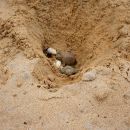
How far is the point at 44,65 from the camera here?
8.32ft

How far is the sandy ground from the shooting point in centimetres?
221

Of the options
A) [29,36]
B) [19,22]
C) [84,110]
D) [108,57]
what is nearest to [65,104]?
[84,110]

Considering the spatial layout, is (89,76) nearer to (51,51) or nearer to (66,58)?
(66,58)

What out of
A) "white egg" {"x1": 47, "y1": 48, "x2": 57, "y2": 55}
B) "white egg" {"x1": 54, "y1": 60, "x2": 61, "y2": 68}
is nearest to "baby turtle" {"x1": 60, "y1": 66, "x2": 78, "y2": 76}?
"white egg" {"x1": 54, "y1": 60, "x2": 61, "y2": 68}

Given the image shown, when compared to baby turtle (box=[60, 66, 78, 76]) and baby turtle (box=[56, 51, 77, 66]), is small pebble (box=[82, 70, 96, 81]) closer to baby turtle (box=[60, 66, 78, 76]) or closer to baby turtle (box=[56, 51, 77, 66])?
baby turtle (box=[60, 66, 78, 76])

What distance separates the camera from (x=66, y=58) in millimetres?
2721

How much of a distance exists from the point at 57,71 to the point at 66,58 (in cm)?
15

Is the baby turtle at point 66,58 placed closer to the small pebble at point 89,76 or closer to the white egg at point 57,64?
the white egg at point 57,64

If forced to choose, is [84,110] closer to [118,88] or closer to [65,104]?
[65,104]

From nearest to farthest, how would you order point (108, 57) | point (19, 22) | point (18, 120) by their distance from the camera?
point (18, 120), point (108, 57), point (19, 22)

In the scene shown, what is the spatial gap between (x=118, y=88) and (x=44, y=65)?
22.5 inches

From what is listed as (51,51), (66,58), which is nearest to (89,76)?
(66,58)

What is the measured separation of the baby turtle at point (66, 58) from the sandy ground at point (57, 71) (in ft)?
0.22

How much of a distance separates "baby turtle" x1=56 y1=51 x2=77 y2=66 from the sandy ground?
7 cm
